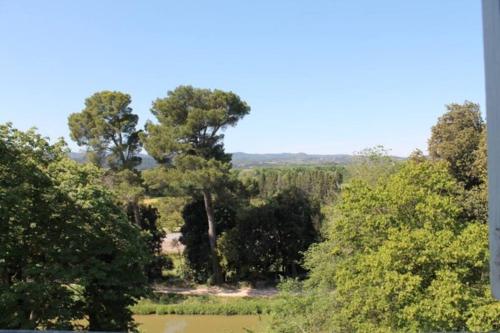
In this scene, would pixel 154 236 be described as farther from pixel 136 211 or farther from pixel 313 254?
pixel 313 254

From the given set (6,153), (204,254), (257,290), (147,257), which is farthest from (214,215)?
(6,153)

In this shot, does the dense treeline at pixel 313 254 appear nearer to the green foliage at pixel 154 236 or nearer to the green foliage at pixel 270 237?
the green foliage at pixel 270 237

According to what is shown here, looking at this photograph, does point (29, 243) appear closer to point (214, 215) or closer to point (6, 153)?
point (6, 153)

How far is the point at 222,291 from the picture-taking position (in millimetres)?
25250

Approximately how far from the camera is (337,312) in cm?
1139

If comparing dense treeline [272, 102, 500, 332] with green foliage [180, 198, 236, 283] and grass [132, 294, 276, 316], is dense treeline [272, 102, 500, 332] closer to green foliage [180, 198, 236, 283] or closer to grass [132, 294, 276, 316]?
grass [132, 294, 276, 316]

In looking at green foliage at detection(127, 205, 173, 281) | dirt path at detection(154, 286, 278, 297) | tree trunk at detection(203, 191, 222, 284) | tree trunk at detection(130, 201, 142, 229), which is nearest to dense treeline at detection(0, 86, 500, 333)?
A: dirt path at detection(154, 286, 278, 297)

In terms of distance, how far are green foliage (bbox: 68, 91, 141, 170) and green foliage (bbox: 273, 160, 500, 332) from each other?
17.4 metres

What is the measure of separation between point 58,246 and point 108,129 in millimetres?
16813

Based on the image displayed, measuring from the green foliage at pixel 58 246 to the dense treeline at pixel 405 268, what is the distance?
472 cm

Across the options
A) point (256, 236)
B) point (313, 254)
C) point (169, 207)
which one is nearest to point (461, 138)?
point (313, 254)

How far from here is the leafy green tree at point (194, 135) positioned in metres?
23.9

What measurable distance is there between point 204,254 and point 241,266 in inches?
89.2

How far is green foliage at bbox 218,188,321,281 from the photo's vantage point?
25750mm
